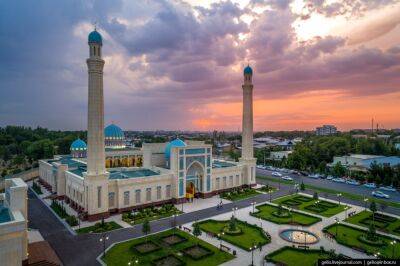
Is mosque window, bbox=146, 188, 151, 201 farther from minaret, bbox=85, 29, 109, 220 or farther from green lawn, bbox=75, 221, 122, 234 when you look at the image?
green lawn, bbox=75, 221, 122, 234

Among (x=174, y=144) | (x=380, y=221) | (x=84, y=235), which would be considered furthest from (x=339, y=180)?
(x=84, y=235)

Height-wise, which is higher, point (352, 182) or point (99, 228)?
point (352, 182)

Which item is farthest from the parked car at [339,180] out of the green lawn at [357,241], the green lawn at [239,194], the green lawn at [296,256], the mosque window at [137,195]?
the mosque window at [137,195]

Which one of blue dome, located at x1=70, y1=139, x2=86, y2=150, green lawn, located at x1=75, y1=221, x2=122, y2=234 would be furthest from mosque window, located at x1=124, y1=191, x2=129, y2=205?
blue dome, located at x1=70, y1=139, x2=86, y2=150

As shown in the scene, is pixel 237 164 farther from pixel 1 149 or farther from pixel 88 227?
pixel 1 149

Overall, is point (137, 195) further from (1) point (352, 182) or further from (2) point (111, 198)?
(1) point (352, 182)
